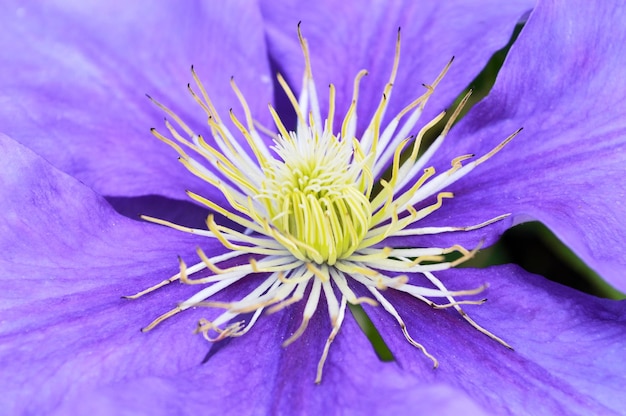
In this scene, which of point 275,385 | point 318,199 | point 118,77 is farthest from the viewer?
point 118,77

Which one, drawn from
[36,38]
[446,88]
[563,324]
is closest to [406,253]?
[563,324]

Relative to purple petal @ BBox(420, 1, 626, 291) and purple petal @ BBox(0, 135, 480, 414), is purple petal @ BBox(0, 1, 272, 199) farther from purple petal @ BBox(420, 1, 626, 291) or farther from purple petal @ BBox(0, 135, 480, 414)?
purple petal @ BBox(420, 1, 626, 291)

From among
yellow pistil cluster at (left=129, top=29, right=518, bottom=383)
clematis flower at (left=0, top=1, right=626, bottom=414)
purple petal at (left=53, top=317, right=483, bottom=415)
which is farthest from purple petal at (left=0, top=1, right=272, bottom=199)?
purple petal at (left=53, top=317, right=483, bottom=415)

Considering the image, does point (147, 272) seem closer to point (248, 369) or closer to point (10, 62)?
point (248, 369)

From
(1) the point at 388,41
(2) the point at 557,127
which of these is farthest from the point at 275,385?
(1) the point at 388,41

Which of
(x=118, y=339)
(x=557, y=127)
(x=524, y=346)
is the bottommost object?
(x=118, y=339)

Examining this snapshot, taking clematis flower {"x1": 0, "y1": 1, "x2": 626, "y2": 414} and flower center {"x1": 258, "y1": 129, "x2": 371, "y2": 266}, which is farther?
flower center {"x1": 258, "y1": 129, "x2": 371, "y2": 266}

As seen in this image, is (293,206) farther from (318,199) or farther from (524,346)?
(524,346)
